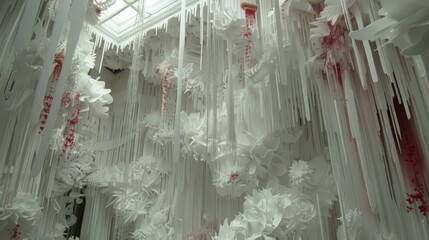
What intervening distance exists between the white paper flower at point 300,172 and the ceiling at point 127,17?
71.6 inches

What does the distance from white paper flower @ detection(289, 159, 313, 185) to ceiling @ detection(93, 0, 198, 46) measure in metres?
1.82

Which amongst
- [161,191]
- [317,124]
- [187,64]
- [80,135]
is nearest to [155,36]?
[187,64]

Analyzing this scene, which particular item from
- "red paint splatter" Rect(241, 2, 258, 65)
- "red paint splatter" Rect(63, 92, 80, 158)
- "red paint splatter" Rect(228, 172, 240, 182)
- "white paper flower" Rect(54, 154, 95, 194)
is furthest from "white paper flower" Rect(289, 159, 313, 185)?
"white paper flower" Rect(54, 154, 95, 194)

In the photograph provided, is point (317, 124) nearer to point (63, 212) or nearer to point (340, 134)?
point (340, 134)

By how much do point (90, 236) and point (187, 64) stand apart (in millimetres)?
2120

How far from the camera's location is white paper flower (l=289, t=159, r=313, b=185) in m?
2.91

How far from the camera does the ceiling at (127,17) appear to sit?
3.66 m

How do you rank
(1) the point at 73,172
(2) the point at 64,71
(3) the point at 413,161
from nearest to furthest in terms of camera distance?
(2) the point at 64,71 < (3) the point at 413,161 < (1) the point at 73,172

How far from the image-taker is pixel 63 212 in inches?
145

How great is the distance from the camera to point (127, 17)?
4008mm

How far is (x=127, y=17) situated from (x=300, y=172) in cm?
256

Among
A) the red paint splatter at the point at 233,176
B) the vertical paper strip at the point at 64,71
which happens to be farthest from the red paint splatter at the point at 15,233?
the red paint splatter at the point at 233,176

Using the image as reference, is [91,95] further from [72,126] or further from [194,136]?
[194,136]

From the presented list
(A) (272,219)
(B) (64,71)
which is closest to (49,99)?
(B) (64,71)
